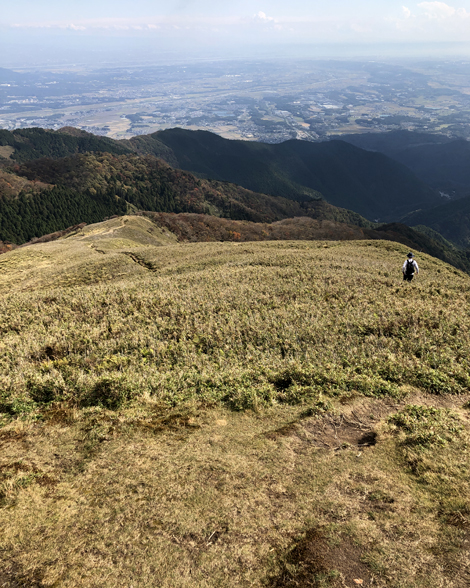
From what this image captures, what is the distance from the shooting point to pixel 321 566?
5402 millimetres

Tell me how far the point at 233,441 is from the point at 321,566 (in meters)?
4.02

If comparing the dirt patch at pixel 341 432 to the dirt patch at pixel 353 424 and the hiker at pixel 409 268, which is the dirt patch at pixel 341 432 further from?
the hiker at pixel 409 268

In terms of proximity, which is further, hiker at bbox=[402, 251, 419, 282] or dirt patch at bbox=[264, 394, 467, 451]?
hiker at bbox=[402, 251, 419, 282]

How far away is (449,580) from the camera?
5.07m

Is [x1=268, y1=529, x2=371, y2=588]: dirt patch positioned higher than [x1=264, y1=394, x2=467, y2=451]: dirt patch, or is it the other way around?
[x1=268, y1=529, x2=371, y2=588]: dirt patch

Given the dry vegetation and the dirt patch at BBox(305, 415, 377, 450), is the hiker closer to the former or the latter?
the dry vegetation

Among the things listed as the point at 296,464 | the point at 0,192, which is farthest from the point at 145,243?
the point at 0,192

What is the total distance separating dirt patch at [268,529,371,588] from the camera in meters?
5.14

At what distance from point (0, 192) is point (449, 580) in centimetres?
17017

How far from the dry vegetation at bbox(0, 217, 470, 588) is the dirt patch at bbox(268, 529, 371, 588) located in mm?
29

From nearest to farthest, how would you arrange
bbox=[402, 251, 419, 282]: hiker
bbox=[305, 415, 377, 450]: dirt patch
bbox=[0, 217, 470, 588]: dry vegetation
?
bbox=[0, 217, 470, 588]: dry vegetation
bbox=[305, 415, 377, 450]: dirt patch
bbox=[402, 251, 419, 282]: hiker

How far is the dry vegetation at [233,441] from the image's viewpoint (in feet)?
18.1

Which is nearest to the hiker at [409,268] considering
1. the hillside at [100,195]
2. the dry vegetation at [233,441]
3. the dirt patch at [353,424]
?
the dry vegetation at [233,441]

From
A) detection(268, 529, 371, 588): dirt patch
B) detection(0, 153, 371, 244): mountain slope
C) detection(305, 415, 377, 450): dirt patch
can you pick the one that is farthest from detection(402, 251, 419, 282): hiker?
detection(0, 153, 371, 244): mountain slope
